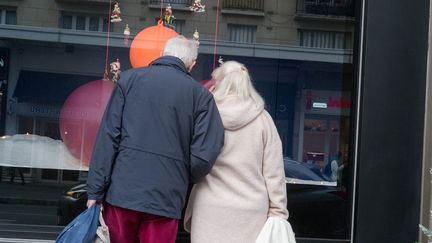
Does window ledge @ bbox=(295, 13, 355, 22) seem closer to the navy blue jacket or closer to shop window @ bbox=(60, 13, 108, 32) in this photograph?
shop window @ bbox=(60, 13, 108, 32)

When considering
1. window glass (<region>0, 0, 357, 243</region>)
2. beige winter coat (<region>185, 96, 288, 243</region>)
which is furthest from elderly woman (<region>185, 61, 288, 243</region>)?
window glass (<region>0, 0, 357, 243</region>)

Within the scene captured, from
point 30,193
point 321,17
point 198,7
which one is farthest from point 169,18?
point 30,193

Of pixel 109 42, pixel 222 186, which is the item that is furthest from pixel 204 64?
pixel 222 186

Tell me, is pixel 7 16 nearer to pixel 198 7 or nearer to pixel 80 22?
pixel 80 22

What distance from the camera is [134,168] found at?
3.15 meters

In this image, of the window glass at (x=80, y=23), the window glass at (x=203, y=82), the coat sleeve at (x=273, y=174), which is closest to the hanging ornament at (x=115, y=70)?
the window glass at (x=203, y=82)

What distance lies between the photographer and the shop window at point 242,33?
17.7ft

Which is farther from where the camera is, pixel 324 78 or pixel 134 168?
pixel 324 78

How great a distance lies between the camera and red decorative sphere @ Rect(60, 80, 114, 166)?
5.23 metres

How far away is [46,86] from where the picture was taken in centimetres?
524

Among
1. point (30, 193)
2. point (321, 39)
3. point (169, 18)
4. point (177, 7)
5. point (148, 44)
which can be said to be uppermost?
point (177, 7)

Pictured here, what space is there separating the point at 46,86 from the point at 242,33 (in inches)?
70.1

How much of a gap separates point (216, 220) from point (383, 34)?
2315mm

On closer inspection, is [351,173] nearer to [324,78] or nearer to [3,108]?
[324,78]
